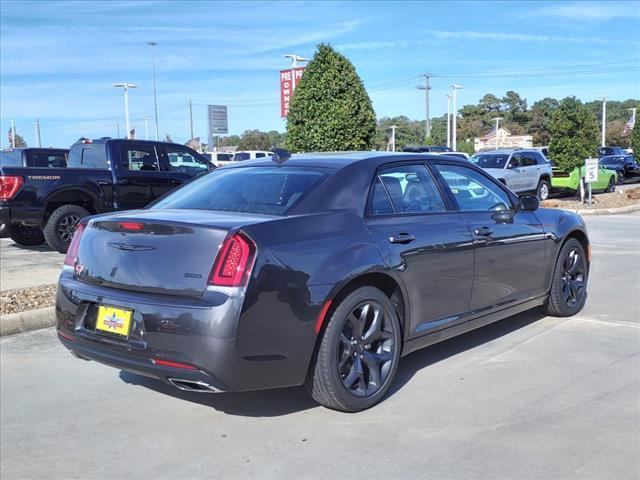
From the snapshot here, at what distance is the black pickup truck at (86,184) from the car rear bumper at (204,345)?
7.34m

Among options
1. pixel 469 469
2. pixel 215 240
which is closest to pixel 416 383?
pixel 469 469

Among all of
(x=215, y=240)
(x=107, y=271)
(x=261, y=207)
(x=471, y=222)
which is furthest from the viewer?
(x=471, y=222)

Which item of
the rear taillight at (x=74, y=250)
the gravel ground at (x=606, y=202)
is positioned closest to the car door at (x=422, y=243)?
the rear taillight at (x=74, y=250)

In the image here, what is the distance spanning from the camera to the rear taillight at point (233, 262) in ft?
11.1

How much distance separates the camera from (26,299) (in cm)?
676

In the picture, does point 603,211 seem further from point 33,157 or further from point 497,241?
point 33,157

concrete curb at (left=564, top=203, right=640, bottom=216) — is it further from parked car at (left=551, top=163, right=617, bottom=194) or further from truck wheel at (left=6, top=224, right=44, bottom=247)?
truck wheel at (left=6, top=224, right=44, bottom=247)

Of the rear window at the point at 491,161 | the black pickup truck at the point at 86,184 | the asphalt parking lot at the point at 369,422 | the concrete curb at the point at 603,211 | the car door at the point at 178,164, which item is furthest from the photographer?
the rear window at the point at 491,161

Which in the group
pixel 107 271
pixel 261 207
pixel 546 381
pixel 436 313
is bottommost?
pixel 546 381

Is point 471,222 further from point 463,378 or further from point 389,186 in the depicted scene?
point 463,378

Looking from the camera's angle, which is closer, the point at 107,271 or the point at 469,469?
the point at 469,469

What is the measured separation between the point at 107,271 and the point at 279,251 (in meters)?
1.08

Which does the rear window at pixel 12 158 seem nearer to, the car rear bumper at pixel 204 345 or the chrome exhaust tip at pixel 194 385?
the car rear bumper at pixel 204 345

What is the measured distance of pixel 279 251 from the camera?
3527 mm
